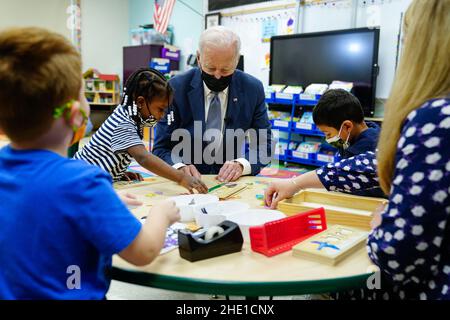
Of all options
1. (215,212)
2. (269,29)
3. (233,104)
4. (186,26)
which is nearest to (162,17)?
(186,26)

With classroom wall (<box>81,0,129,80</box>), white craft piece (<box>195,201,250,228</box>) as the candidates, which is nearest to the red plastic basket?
white craft piece (<box>195,201,250,228</box>)

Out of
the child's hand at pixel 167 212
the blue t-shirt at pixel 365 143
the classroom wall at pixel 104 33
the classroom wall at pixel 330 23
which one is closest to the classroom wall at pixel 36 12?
the classroom wall at pixel 104 33

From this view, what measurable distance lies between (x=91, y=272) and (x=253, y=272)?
0.35 m

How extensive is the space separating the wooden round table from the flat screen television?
440cm

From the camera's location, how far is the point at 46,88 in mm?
753

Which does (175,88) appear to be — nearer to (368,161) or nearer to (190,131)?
(190,131)

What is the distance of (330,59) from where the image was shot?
5324 mm

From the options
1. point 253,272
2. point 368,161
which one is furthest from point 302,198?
point 253,272

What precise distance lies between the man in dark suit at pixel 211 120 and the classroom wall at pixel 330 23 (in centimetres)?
330

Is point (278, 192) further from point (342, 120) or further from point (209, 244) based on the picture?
point (342, 120)

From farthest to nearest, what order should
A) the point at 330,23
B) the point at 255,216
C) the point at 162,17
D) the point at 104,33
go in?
1. the point at 104,33
2. the point at 162,17
3. the point at 330,23
4. the point at 255,216

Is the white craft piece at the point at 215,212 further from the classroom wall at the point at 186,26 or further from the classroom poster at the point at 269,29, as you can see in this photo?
the classroom wall at the point at 186,26

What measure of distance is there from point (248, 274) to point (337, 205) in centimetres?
65

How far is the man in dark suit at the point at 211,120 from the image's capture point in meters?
2.17
